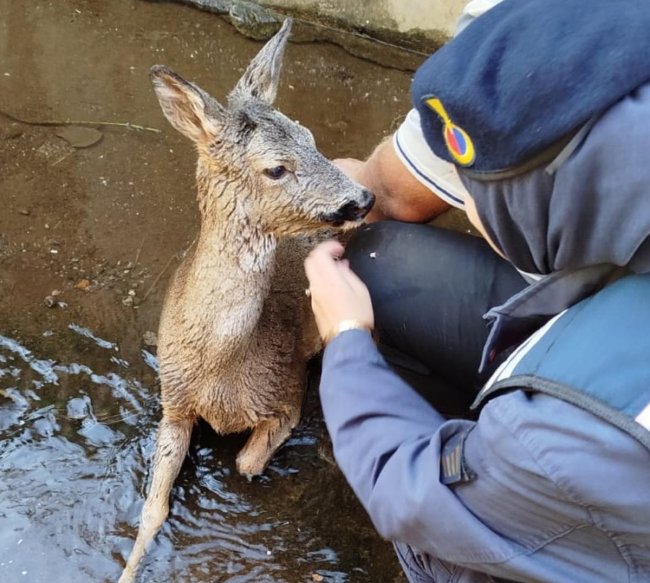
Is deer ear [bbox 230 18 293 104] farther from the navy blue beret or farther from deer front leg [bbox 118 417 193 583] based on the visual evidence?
the navy blue beret

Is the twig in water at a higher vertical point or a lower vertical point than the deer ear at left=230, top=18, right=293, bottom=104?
lower

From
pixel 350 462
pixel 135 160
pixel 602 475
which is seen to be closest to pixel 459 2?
pixel 135 160

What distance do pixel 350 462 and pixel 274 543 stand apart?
3.67 feet

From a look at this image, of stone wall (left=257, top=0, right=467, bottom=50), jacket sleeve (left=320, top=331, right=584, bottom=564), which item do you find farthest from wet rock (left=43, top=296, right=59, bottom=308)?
stone wall (left=257, top=0, right=467, bottom=50)

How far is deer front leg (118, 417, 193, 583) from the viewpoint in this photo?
103 inches

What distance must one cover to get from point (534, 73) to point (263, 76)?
152cm

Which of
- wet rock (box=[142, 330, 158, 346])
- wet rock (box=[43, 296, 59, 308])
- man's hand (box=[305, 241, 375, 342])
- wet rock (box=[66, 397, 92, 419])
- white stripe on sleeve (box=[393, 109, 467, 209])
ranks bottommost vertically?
wet rock (box=[66, 397, 92, 419])

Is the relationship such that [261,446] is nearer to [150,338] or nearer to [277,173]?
[150,338]

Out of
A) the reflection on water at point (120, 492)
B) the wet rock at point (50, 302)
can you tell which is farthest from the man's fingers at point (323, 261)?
the wet rock at point (50, 302)

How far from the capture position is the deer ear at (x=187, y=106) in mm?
2307

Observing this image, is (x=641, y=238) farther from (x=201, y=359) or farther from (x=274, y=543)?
(x=274, y=543)

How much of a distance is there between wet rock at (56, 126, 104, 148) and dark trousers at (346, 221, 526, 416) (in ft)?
6.17

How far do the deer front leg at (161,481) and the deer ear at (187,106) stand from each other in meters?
0.96

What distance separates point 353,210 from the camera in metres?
2.43
